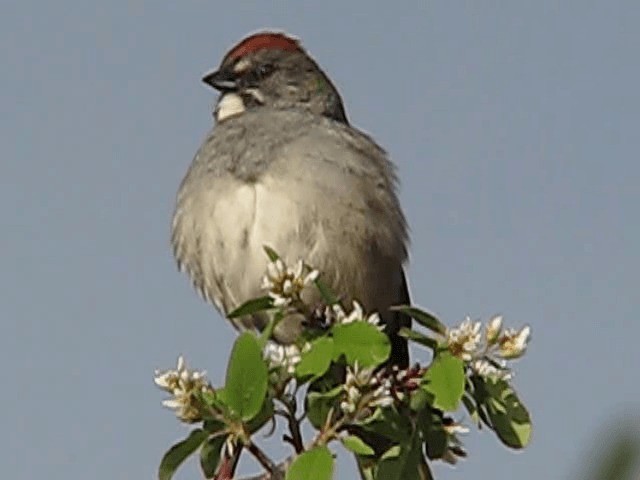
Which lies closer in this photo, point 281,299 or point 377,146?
point 281,299

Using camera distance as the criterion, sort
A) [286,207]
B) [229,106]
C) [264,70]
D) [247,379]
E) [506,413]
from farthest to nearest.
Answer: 1. [264,70]
2. [229,106]
3. [286,207]
4. [506,413]
5. [247,379]

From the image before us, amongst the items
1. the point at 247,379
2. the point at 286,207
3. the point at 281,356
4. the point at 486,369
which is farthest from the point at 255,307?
the point at 286,207

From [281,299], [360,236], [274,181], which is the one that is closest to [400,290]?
[360,236]

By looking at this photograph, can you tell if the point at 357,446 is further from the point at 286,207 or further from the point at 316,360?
the point at 286,207

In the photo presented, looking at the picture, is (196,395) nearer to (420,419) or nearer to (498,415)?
(420,419)

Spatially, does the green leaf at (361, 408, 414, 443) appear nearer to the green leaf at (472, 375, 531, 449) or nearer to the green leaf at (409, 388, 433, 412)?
the green leaf at (409, 388, 433, 412)

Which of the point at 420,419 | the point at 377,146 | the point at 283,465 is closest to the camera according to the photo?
the point at 283,465
